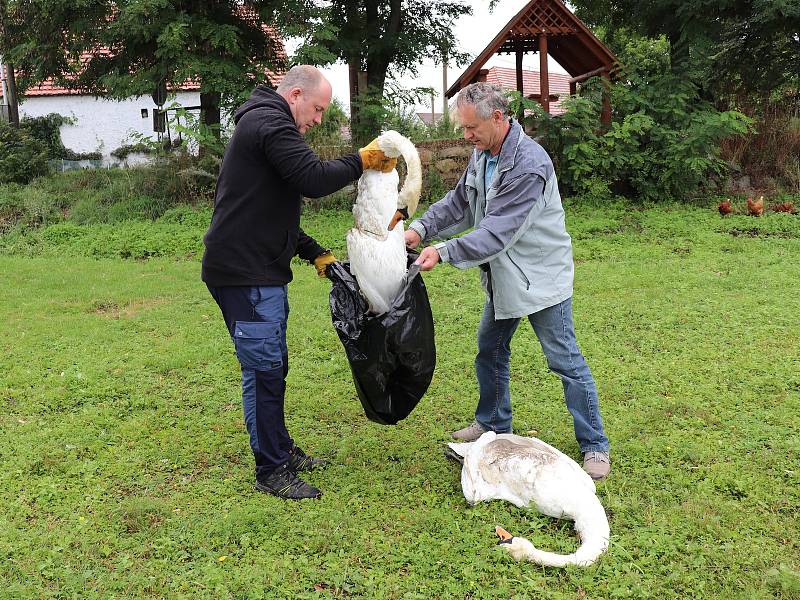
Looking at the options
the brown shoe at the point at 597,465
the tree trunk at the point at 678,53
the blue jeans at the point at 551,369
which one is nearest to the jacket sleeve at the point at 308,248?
the blue jeans at the point at 551,369

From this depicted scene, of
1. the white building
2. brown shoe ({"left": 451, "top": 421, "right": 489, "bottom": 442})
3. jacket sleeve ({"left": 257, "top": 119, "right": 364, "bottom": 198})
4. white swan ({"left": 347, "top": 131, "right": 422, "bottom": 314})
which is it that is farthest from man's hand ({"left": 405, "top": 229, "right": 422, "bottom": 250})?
the white building

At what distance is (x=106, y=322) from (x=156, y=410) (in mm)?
2249

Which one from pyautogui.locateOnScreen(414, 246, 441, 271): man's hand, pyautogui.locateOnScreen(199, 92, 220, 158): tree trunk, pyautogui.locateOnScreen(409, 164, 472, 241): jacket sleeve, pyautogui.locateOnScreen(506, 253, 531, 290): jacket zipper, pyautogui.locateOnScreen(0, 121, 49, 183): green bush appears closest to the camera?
pyautogui.locateOnScreen(414, 246, 441, 271): man's hand

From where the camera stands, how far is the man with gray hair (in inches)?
131

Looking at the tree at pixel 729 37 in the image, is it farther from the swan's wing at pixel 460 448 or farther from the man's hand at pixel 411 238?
the swan's wing at pixel 460 448

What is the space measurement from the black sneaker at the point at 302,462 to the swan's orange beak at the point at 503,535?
112 cm

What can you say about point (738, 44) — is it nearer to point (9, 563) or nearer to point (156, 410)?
point (156, 410)

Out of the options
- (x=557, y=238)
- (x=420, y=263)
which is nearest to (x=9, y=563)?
(x=420, y=263)

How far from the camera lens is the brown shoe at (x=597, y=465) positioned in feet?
11.9

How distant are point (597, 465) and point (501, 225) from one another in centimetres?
132

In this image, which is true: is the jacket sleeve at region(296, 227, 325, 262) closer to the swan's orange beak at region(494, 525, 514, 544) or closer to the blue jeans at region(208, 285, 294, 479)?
the blue jeans at region(208, 285, 294, 479)

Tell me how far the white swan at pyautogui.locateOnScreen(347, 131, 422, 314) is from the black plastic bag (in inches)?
2.5

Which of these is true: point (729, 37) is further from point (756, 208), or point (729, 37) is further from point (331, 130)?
point (331, 130)

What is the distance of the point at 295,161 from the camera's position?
3105 mm
